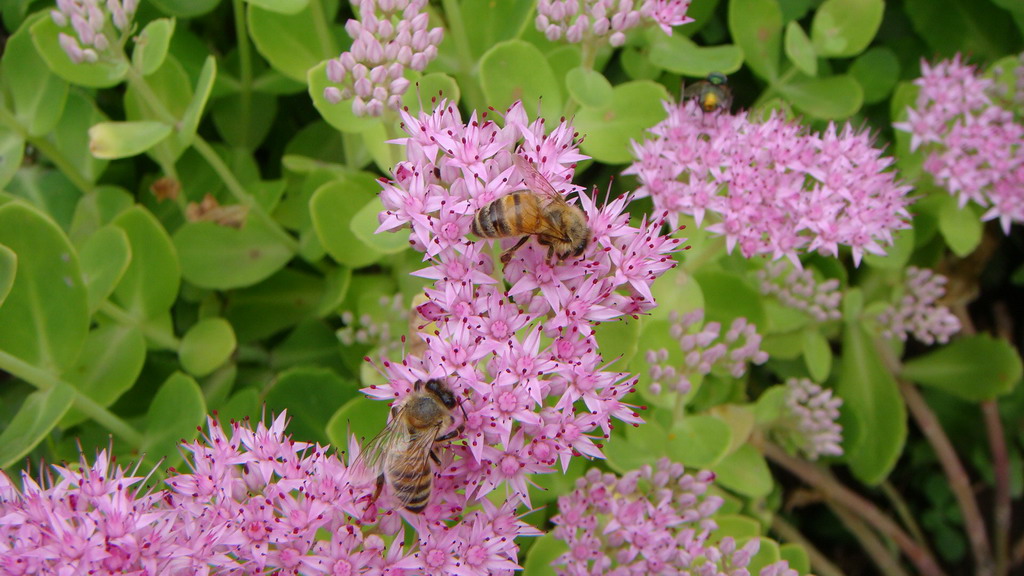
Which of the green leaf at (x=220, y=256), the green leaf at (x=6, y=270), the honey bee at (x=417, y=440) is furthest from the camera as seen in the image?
the green leaf at (x=220, y=256)

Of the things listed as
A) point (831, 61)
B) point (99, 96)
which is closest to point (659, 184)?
point (831, 61)

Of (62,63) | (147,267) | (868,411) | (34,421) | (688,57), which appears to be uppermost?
(62,63)

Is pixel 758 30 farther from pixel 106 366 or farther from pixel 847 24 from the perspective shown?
pixel 106 366

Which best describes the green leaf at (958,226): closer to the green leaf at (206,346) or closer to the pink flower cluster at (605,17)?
the pink flower cluster at (605,17)

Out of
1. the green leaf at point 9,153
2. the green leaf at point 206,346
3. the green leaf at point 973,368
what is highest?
the green leaf at point 9,153

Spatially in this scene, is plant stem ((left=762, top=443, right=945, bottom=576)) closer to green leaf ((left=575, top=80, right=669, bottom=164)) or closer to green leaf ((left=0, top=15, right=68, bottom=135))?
green leaf ((left=575, top=80, right=669, bottom=164))

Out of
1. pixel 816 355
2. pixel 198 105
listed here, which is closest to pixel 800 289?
pixel 816 355

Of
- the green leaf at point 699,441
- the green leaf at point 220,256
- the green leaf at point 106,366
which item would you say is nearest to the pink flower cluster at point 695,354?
the green leaf at point 699,441
